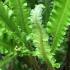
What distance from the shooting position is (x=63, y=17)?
2.85ft

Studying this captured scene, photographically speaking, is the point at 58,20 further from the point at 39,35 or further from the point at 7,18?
the point at 7,18

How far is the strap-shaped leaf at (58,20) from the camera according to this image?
0.83m

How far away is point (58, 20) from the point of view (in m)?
0.88

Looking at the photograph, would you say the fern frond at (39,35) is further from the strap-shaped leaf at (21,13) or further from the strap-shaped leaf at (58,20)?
the strap-shaped leaf at (21,13)

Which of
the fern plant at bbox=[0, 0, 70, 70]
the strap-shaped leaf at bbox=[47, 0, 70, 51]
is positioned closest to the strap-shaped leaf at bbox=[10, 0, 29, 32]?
the fern plant at bbox=[0, 0, 70, 70]

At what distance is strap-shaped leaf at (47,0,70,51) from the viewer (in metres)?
0.83

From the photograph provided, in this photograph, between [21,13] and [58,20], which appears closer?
[58,20]

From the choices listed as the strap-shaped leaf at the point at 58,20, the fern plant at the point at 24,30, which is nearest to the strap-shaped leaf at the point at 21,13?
the fern plant at the point at 24,30

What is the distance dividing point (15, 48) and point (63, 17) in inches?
11.7

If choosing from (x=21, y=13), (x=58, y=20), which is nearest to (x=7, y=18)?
(x=21, y=13)

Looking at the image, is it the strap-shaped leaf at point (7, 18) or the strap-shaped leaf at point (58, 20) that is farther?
the strap-shaped leaf at point (7, 18)

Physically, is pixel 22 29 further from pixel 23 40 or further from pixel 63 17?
pixel 63 17

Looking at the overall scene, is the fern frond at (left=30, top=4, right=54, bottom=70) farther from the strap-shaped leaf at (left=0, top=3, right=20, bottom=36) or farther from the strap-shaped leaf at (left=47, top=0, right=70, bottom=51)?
the strap-shaped leaf at (left=0, top=3, right=20, bottom=36)

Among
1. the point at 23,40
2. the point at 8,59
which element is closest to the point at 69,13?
the point at 23,40
